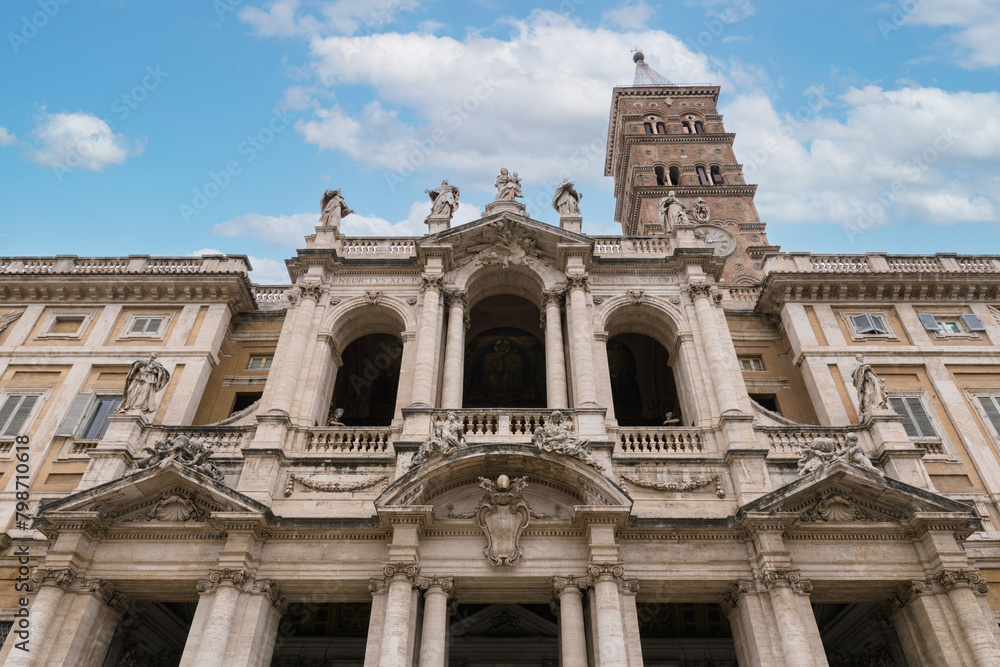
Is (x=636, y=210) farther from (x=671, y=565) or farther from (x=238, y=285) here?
(x=671, y=565)

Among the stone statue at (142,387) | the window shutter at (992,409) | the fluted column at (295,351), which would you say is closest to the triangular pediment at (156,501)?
the fluted column at (295,351)

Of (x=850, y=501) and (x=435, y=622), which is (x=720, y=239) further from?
(x=435, y=622)

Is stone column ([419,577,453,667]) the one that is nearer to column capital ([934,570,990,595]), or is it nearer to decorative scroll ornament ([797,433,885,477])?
decorative scroll ornament ([797,433,885,477])

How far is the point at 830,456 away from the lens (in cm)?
1586

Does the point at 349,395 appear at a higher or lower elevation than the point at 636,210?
lower

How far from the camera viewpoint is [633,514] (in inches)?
608

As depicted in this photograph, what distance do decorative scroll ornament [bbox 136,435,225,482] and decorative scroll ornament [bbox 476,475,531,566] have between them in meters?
6.27

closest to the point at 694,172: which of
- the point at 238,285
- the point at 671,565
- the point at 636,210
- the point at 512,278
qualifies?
the point at 636,210

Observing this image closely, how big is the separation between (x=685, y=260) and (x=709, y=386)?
4.49m

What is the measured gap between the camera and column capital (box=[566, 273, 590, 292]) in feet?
66.1

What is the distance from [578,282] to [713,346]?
4.30m

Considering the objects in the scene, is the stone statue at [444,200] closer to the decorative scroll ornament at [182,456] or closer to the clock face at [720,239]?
the decorative scroll ornament at [182,456]

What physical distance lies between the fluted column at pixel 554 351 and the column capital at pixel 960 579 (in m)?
8.92

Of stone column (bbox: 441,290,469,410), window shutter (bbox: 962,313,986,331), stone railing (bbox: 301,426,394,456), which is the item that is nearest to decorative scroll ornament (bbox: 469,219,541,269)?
stone column (bbox: 441,290,469,410)
